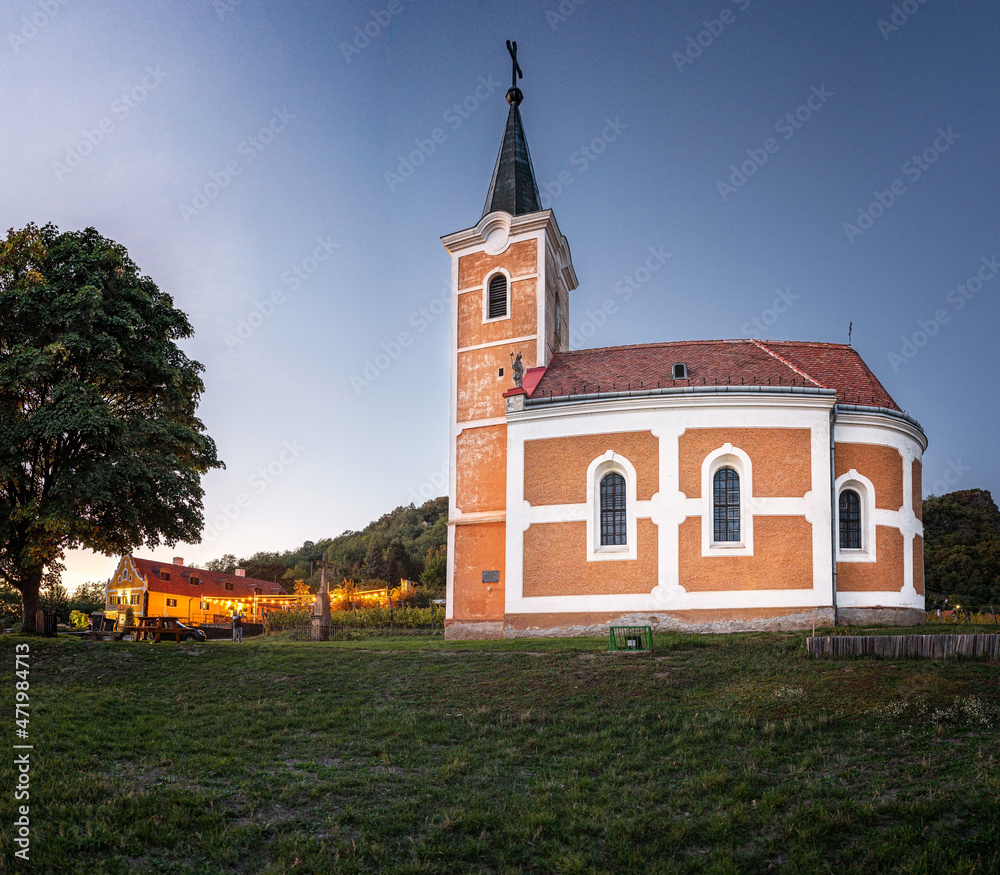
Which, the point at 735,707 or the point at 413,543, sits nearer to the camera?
the point at 735,707

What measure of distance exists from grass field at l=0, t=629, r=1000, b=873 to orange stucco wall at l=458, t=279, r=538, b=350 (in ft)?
51.6

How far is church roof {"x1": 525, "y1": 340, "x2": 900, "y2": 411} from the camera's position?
25.7 meters

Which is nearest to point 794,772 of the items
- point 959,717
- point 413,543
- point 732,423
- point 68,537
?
point 959,717

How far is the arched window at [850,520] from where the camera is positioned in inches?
970

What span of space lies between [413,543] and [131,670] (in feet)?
196

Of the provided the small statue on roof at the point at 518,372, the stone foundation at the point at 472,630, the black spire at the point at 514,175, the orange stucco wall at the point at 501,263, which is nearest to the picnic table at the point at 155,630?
the stone foundation at the point at 472,630

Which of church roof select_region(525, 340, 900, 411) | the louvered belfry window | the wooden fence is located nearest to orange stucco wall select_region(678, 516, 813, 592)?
church roof select_region(525, 340, 900, 411)

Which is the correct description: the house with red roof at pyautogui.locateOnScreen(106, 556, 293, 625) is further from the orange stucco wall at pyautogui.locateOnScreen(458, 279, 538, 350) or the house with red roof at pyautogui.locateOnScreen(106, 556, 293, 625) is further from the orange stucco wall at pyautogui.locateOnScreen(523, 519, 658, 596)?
the orange stucco wall at pyautogui.locateOnScreen(523, 519, 658, 596)

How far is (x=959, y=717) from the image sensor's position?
11.3 metres

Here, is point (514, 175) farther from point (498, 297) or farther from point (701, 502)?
point (701, 502)

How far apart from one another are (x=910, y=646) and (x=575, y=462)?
12066 mm

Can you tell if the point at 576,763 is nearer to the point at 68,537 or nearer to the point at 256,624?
the point at 68,537

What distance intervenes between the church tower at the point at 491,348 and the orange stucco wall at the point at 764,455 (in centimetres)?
646

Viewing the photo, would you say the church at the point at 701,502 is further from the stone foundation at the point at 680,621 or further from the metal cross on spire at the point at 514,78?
the metal cross on spire at the point at 514,78
